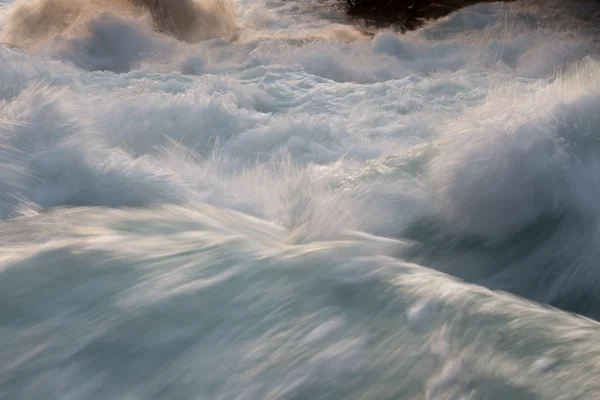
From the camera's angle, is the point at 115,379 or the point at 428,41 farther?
the point at 428,41

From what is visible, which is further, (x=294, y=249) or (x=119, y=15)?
(x=119, y=15)

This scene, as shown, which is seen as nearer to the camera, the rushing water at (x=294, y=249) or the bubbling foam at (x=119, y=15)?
the rushing water at (x=294, y=249)

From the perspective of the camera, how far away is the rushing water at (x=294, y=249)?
161 cm

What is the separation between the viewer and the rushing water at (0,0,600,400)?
1612 mm

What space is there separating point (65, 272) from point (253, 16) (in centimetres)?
738

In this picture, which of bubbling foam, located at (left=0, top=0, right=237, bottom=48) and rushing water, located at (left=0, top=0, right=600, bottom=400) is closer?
rushing water, located at (left=0, top=0, right=600, bottom=400)

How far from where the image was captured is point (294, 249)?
7.24 feet

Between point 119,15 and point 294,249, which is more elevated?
point 119,15

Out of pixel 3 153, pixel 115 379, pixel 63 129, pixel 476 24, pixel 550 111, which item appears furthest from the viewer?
Answer: pixel 476 24

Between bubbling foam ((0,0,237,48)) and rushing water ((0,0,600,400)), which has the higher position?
bubbling foam ((0,0,237,48))

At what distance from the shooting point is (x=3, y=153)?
2693mm

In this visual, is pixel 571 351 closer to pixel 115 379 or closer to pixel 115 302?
pixel 115 379

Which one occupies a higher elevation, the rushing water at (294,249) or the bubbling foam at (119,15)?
the bubbling foam at (119,15)

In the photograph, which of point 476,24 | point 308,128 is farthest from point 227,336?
point 476,24
